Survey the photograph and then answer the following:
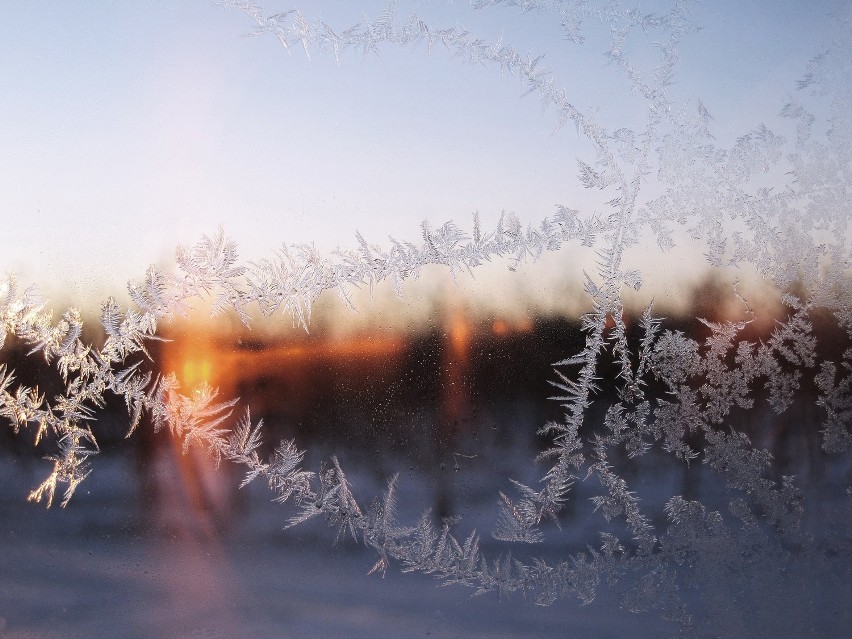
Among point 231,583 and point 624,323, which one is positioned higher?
point 624,323

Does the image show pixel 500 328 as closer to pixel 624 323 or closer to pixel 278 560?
pixel 624 323

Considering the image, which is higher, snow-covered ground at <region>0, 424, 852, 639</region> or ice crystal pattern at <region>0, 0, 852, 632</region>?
ice crystal pattern at <region>0, 0, 852, 632</region>

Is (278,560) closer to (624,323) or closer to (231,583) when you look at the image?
(231,583)

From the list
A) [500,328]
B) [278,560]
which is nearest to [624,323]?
[500,328]

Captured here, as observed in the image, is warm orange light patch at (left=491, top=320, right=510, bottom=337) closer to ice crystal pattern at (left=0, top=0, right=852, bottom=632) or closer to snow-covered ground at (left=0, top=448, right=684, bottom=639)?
ice crystal pattern at (left=0, top=0, right=852, bottom=632)

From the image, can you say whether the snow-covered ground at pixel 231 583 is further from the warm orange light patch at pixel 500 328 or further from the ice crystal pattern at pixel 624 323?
the warm orange light patch at pixel 500 328

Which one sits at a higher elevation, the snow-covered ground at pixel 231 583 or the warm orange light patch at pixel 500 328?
the warm orange light patch at pixel 500 328

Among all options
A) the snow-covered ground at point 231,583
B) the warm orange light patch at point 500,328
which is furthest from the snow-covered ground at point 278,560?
the warm orange light patch at point 500,328

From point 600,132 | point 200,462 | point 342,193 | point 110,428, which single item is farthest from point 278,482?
point 600,132

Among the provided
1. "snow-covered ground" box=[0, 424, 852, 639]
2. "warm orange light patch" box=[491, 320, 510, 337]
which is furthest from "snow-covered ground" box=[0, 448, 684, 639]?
"warm orange light patch" box=[491, 320, 510, 337]
